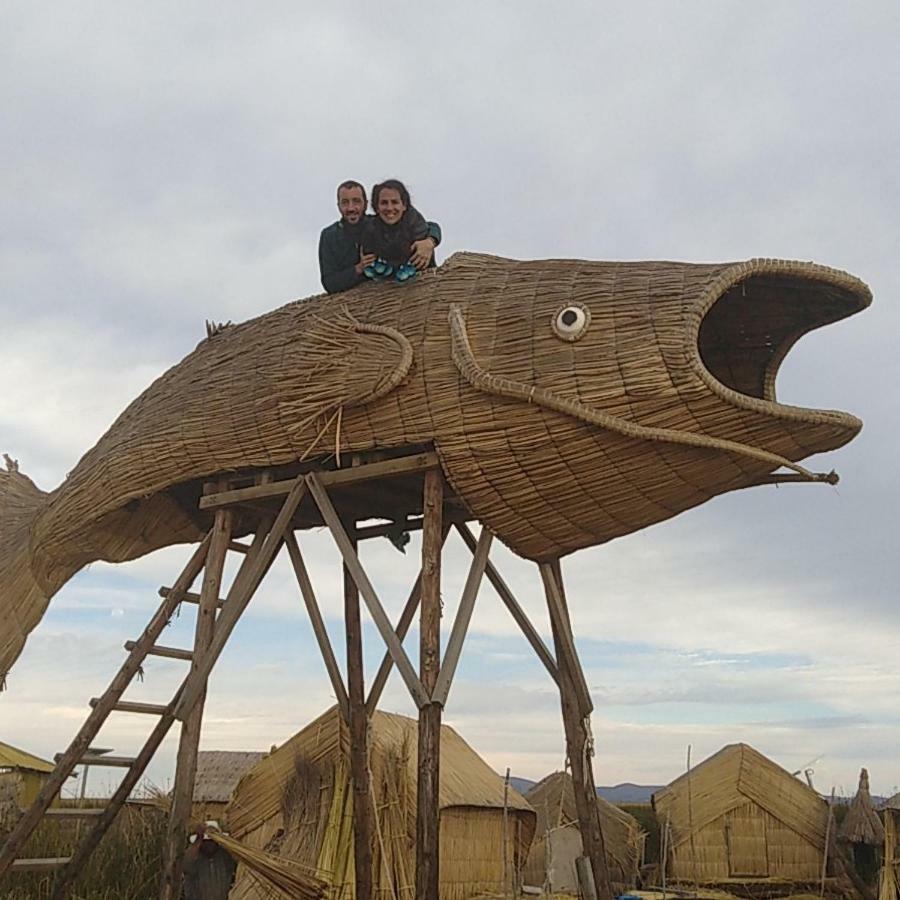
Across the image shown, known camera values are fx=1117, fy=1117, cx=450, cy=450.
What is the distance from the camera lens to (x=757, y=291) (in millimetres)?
7578

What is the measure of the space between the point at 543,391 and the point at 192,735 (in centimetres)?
373

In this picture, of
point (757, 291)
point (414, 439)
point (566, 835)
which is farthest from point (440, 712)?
point (566, 835)

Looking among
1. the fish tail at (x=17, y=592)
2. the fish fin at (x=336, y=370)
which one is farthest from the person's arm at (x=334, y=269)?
the fish tail at (x=17, y=592)

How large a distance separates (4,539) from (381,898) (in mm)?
4596

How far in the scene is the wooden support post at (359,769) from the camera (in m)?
8.84

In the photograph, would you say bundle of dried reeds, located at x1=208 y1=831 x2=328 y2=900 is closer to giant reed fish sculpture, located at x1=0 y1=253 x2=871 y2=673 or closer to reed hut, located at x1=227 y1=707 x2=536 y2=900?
reed hut, located at x1=227 y1=707 x2=536 y2=900

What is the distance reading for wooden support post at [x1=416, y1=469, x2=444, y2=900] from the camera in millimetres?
6652

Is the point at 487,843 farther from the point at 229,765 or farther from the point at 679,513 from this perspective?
the point at 229,765

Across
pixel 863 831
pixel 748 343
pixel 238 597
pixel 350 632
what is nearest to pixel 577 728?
pixel 350 632

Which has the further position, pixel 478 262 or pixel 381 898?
pixel 381 898

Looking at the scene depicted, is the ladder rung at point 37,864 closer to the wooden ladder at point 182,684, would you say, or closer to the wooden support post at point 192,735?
the wooden ladder at point 182,684

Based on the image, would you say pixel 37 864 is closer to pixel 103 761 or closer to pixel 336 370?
pixel 103 761

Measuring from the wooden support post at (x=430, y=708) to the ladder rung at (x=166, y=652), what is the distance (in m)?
2.90

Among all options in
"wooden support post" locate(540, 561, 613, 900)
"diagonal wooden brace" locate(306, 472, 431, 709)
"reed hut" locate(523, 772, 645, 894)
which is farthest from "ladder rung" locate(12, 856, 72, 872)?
"reed hut" locate(523, 772, 645, 894)
